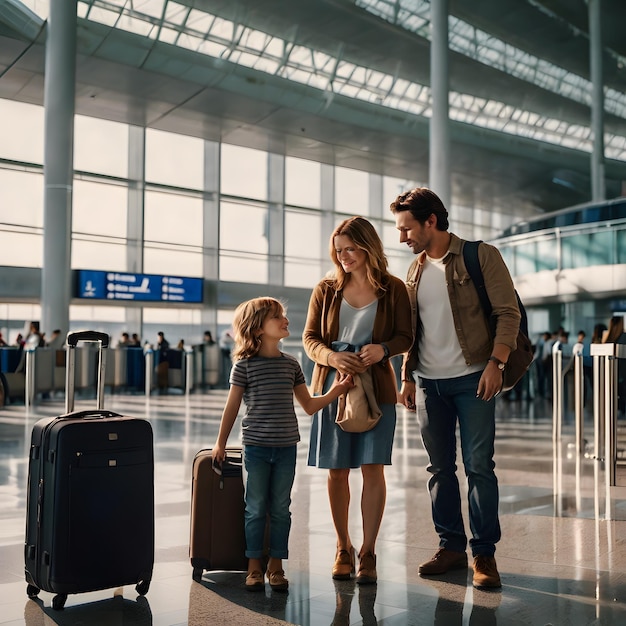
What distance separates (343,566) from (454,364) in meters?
1.04

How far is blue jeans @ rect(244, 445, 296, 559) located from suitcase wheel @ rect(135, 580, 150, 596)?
0.43m

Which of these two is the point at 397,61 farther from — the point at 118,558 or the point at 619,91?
the point at 118,558

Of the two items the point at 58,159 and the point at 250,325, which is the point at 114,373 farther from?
the point at 250,325

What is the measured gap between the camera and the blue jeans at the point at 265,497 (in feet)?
11.3

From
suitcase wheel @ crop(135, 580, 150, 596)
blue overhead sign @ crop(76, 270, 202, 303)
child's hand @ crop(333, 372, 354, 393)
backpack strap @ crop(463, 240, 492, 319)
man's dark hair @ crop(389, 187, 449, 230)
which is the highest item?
blue overhead sign @ crop(76, 270, 202, 303)

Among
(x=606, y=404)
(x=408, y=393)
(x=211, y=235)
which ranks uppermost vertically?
(x=211, y=235)

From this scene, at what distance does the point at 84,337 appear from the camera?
11.3 feet

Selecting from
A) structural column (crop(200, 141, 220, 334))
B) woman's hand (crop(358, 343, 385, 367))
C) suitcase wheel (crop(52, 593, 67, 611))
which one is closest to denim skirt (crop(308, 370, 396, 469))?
woman's hand (crop(358, 343, 385, 367))

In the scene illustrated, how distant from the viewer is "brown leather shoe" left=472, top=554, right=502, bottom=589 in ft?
11.3

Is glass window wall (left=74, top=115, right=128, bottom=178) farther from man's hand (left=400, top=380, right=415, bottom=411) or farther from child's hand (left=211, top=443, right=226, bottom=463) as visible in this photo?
child's hand (left=211, top=443, right=226, bottom=463)

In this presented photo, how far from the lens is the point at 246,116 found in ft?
75.5

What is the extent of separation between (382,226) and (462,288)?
95.1 ft

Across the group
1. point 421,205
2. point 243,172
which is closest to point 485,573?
point 421,205

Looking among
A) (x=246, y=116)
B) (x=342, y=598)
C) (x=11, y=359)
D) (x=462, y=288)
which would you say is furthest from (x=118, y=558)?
(x=246, y=116)
